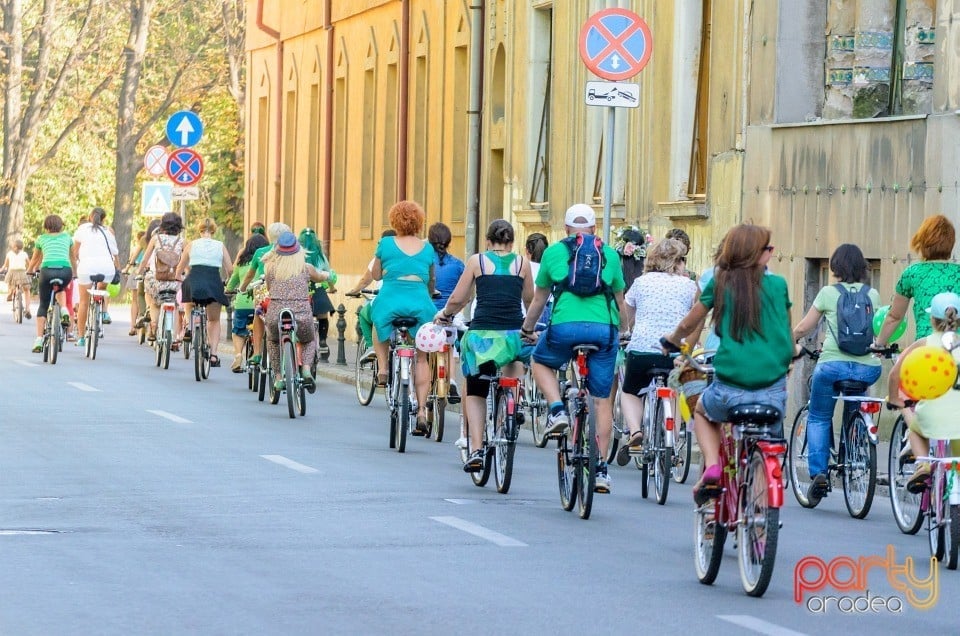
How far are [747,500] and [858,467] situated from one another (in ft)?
12.9

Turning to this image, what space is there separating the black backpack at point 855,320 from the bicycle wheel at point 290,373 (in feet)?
25.4

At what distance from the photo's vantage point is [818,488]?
14.3 m

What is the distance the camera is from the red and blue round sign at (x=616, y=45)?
742 inches

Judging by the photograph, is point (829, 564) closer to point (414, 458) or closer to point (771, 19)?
point (414, 458)

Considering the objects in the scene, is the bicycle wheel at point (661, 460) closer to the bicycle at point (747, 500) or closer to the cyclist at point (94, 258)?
the bicycle at point (747, 500)

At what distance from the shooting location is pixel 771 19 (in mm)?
22828

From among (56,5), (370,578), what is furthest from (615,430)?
(56,5)

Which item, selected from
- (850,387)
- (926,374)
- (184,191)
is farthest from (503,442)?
(184,191)

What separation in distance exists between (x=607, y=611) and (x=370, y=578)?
1325mm

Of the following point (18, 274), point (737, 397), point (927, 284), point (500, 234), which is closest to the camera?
point (737, 397)

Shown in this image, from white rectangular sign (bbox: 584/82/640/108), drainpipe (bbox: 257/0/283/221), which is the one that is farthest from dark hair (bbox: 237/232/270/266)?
drainpipe (bbox: 257/0/283/221)

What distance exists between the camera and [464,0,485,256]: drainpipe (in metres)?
33.4

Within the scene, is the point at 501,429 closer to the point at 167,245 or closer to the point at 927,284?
the point at 927,284

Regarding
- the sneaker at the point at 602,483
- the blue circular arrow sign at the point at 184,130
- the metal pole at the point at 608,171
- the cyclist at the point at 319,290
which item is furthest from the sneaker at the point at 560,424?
the blue circular arrow sign at the point at 184,130
